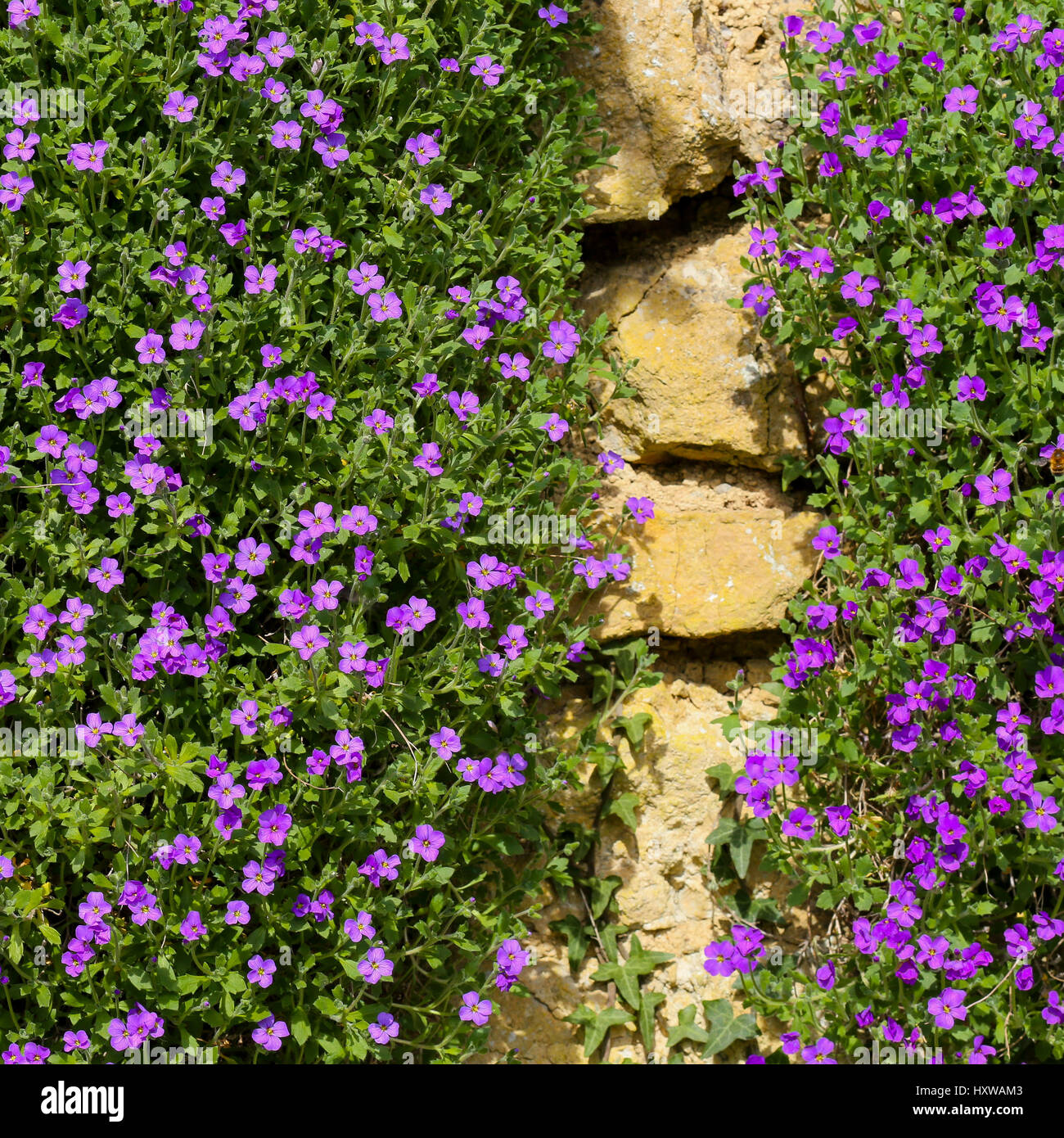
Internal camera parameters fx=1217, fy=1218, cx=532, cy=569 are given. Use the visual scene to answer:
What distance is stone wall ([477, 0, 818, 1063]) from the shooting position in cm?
461

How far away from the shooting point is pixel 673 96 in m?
5.05

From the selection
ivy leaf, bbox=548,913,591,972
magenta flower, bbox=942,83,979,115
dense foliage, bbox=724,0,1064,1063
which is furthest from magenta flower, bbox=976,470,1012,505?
ivy leaf, bbox=548,913,591,972

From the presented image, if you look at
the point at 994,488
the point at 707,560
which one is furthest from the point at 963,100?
the point at 707,560

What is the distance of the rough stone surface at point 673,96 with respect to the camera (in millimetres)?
5043

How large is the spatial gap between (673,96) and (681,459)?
Result: 1.51 meters

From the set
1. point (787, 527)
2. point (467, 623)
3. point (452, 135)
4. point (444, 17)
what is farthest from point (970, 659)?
point (444, 17)

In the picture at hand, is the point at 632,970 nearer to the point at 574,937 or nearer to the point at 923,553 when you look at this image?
the point at 574,937

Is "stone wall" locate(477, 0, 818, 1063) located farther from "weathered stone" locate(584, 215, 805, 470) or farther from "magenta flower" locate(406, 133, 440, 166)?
"magenta flower" locate(406, 133, 440, 166)

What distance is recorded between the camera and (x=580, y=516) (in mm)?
4676

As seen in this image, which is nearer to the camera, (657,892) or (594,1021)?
(594,1021)

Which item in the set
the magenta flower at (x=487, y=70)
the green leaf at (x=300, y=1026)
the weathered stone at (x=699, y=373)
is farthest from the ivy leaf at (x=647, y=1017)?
the magenta flower at (x=487, y=70)

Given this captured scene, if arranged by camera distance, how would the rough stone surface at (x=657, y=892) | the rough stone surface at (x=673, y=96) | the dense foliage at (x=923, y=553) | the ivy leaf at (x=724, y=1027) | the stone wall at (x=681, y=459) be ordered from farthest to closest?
the rough stone surface at (x=673, y=96)
the stone wall at (x=681, y=459)
the rough stone surface at (x=657, y=892)
the ivy leaf at (x=724, y=1027)
the dense foliage at (x=923, y=553)

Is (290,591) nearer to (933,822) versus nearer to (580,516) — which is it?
(580,516)

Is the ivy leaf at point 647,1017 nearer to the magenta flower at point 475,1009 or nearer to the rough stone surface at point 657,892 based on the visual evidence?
the rough stone surface at point 657,892
